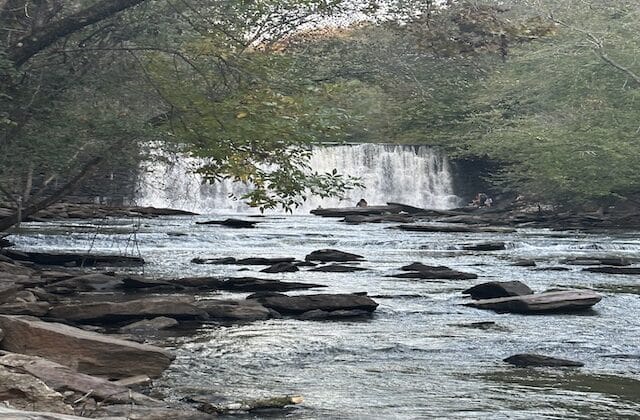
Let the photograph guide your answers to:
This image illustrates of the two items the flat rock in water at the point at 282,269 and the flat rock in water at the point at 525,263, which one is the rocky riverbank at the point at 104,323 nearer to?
the flat rock in water at the point at 282,269

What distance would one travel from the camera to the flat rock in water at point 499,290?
15305 millimetres

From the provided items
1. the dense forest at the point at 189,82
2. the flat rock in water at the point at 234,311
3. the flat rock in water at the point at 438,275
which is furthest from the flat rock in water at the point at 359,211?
the flat rock in water at the point at 234,311

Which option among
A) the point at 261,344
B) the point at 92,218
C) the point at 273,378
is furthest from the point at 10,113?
the point at 92,218

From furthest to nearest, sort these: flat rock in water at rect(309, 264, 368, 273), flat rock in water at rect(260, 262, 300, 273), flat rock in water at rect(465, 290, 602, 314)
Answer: flat rock in water at rect(309, 264, 368, 273) → flat rock in water at rect(260, 262, 300, 273) → flat rock in water at rect(465, 290, 602, 314)

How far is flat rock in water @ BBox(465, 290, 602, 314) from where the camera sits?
567 inches

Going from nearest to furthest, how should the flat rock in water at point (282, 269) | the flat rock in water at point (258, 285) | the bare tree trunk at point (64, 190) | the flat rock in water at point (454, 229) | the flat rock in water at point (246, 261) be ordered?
the flat rock in water at point (258, 285)
the bare tree trunk at point (64, 190)
the flat rock in water at point (282, 269)
the flat rock in water at point (246, 261)
the flat rock in water at point (454, 229)

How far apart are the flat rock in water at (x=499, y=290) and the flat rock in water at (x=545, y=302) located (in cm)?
45

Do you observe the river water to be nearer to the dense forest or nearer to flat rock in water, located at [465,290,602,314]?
flat rock in water, located at [465,290,602,314]

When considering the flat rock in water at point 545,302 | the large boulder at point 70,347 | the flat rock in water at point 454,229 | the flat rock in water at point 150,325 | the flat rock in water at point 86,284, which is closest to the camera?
the large boulder at point 70,347

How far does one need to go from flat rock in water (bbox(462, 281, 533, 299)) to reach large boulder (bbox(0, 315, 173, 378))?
7.49m

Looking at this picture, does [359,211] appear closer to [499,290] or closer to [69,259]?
[69,259]

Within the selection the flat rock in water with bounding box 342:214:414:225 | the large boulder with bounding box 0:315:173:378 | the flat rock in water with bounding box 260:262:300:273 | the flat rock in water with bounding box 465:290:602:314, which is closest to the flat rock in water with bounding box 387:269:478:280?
the flat rock in water with bounding box 260:262:300:273

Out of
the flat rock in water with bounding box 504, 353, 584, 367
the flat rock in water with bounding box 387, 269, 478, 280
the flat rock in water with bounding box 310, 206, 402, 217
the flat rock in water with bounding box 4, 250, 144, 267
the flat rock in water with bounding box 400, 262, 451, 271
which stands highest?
the flat rock in water with bounding box 310, 206, 402, 217

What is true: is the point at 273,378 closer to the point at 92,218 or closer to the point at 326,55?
the point at 326,55
